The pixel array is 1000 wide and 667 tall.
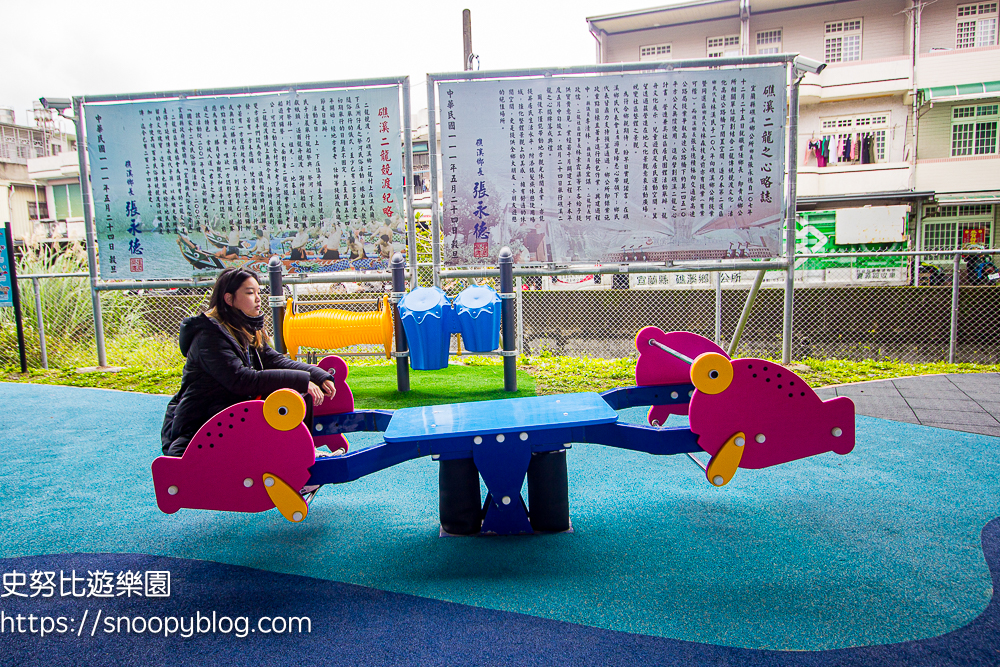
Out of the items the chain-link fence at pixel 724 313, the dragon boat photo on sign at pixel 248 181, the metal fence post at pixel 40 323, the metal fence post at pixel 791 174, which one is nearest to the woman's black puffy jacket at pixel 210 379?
the dragon boat photo on sign at pixel 248 181

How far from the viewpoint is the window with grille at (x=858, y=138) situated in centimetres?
1761

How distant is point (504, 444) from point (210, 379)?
1370 mm

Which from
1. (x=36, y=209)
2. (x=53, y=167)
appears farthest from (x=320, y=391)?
(x=36, y=209)

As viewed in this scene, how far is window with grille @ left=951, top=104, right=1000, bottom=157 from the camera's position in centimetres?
1727

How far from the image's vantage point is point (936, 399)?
193 inches

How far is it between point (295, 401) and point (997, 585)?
2674mm

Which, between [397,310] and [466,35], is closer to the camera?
[397,310]

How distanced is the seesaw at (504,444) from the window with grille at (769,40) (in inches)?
771

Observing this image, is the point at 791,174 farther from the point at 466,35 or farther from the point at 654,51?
the point at 654,51

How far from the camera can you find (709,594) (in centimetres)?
211

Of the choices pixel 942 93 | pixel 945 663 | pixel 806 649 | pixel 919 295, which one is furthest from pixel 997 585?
pixel 942 93

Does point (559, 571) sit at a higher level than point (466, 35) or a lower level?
lower

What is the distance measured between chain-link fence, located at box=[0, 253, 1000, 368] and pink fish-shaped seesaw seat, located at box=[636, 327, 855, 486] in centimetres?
624

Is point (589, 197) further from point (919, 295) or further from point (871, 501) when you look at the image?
point (919, 295)
